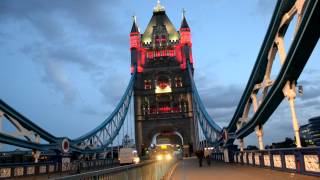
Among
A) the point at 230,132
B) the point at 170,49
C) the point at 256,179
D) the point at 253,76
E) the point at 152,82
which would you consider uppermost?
the point at 170,49

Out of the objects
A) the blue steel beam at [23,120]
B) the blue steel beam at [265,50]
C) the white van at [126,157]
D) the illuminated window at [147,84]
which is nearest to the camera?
the blue steel beam at [265,50]

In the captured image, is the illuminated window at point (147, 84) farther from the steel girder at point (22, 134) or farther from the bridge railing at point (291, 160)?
the bridge railing at point (291, 160)

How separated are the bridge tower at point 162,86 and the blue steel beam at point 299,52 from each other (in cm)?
6812

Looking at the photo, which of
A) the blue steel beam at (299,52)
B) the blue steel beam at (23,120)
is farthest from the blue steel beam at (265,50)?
the blue steel beam at (23,120)

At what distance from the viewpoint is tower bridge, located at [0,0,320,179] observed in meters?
16.9

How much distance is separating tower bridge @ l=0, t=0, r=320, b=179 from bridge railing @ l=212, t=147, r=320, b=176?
0.04 metres

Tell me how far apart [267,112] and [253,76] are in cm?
411

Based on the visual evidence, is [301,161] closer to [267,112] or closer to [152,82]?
[267,112]

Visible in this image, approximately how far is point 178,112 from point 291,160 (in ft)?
271

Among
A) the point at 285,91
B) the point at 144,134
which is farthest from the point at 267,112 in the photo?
the point at 144,134

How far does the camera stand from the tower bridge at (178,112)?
16922mm

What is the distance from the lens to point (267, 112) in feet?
88.9

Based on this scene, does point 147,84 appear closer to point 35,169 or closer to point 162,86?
point 162,86

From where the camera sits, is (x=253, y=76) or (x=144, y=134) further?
(x=144, y=134)
